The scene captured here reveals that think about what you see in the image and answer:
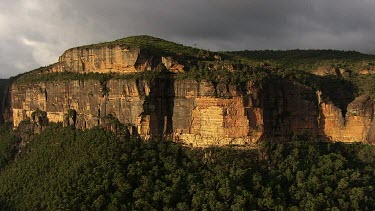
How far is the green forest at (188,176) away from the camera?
33.0 metres

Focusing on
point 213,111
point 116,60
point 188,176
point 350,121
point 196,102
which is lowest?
point 188,176

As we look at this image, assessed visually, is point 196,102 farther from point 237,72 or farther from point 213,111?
point 237,72

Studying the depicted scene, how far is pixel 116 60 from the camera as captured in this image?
4009 centimetres

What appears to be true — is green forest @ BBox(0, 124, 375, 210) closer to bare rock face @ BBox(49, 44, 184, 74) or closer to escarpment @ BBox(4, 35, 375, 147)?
escarpment @ BBox(4, 35, 375, 147)

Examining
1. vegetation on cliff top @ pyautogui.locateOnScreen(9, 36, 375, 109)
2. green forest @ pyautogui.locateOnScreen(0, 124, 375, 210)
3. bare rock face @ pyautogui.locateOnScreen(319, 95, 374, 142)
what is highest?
vegetation on cliff top @ pyautogui.locateOnScreen(9, 36, 375, 109)

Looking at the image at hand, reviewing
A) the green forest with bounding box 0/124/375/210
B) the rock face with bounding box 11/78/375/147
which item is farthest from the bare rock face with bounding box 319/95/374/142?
the green forest with bounding box 0/124/375/210

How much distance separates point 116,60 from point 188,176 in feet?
44.0

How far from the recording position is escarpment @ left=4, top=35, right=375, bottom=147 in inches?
1464

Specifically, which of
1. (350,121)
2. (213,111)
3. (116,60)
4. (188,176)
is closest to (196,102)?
(213,111)

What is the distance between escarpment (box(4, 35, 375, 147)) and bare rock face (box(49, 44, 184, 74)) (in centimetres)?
9

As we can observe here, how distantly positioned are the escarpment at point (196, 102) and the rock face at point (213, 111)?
0.29ft

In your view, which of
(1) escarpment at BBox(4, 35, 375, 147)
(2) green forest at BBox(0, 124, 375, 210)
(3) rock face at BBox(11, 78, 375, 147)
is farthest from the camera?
(1) escarpment at BBox(4, 35, 375, 147)

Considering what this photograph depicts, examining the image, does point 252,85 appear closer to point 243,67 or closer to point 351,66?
point 243,67

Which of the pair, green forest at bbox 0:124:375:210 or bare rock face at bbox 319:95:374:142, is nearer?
green forest at bbox 0:124:375:210
